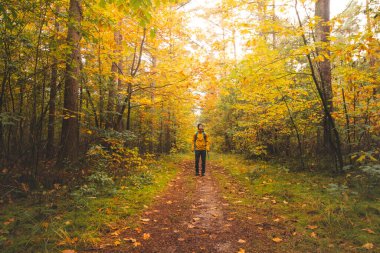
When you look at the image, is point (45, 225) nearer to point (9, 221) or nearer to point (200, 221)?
point (9, 221)

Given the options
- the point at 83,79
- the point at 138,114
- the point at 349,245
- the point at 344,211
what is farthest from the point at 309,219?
the point at 138,114

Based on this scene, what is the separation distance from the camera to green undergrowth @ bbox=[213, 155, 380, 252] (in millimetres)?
3119

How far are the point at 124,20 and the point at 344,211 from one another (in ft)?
27.9

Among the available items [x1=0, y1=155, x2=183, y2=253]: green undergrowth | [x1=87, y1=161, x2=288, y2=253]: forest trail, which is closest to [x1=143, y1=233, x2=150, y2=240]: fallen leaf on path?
[x1=87, y1=161, x2=288, y2=253]: forest trail

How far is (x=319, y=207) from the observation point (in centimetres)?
432

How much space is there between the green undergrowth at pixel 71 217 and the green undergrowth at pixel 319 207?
245 centimetres

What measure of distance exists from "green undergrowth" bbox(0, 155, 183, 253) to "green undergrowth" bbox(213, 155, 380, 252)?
8.03 ft

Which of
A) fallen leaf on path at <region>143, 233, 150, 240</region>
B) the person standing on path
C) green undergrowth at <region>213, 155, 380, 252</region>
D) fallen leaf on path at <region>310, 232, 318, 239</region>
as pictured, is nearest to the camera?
green undergrowth at <region>213, 155, 380, 252</region>

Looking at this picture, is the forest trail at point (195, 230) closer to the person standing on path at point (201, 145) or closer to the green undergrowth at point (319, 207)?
the green undergrowth at point (319, 207)

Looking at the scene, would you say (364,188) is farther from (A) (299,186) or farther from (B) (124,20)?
(B) (124,20)

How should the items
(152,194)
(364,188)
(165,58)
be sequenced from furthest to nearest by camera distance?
(165,58) < (152,194) < (364,188)

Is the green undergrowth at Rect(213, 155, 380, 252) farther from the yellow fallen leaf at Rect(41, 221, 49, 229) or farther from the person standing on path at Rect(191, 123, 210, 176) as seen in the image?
the yellow fallen leaf at Rect(41, 221, 49, 229)

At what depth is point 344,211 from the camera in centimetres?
393

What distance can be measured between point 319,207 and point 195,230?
2.49 m
